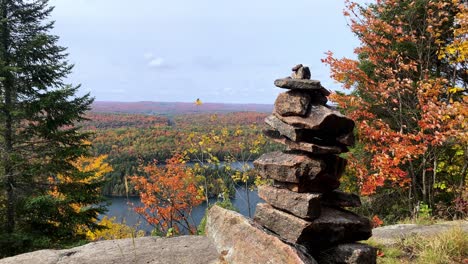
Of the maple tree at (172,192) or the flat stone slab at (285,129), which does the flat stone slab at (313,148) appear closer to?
the flat stone slab at (285,129)

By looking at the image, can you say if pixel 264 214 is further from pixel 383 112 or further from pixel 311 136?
pixel 383 112

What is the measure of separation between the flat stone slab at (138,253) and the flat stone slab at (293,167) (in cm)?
225

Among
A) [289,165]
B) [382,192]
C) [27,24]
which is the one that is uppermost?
[27,24]

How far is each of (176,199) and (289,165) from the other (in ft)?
55.4

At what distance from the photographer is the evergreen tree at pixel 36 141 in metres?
15.9

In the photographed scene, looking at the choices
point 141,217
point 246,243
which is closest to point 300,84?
point 246,243

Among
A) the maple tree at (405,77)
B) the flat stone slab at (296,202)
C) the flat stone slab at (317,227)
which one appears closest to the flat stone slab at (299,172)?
the flat stone slab at (296,202)

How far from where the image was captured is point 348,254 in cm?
606

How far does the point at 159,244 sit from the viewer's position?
8.16 meters

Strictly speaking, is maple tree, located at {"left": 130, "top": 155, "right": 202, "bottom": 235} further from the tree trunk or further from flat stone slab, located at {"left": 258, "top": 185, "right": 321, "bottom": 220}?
flat stone slab, located at {"left": 258, "top": 185, "right": 321, "bottom": 220}

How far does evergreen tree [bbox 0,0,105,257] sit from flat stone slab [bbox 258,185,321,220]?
12785mm

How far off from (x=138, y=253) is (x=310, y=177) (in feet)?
14.2

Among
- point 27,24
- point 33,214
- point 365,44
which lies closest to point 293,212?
point 365,44

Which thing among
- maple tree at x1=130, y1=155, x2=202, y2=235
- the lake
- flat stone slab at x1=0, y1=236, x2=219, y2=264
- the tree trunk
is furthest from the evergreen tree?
flat stone slab at x1=0, y1=236, x2=219, y2=264
